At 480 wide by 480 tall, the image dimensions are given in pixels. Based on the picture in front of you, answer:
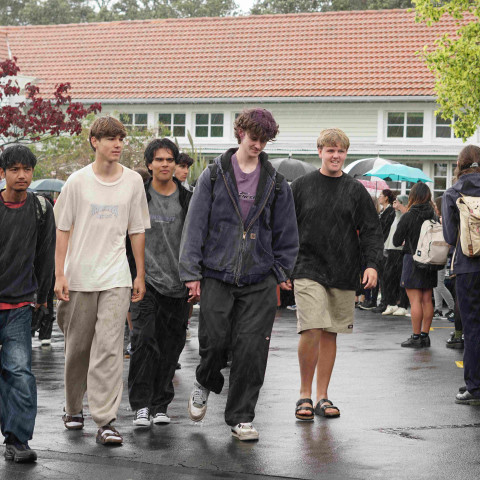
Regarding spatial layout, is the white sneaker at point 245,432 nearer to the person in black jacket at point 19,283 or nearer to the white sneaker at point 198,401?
the white sneaker at point 198,401

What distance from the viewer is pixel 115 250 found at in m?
7.05

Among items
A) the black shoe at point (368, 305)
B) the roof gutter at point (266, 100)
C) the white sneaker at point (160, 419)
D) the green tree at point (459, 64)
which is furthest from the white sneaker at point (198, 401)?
the roof gutter at point (266, 100)

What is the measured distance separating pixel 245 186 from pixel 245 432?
5.18 ft

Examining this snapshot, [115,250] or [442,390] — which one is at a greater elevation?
[115,250]

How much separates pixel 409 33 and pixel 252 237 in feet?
99.6

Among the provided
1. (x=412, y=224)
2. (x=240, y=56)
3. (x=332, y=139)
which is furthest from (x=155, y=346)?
(x=240, y=56)

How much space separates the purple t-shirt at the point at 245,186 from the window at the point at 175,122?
95.7 ft

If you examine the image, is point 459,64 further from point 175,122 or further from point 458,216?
point 175,122

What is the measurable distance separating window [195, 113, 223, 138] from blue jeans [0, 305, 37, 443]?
96.7 feet

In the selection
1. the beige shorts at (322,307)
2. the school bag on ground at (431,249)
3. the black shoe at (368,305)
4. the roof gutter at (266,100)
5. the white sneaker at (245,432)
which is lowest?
the black shoe at (368,305)

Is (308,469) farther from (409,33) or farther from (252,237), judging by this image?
(409,33)

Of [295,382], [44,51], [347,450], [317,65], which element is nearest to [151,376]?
[347,450]

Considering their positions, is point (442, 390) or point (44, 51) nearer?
point (442, 390)

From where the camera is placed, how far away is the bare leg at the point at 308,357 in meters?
8.02
